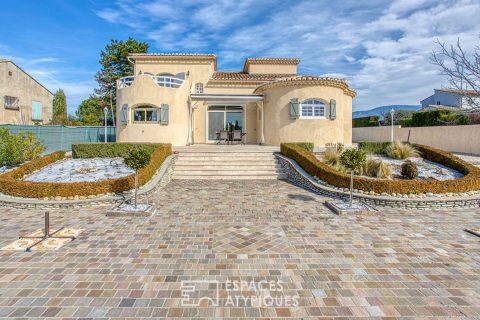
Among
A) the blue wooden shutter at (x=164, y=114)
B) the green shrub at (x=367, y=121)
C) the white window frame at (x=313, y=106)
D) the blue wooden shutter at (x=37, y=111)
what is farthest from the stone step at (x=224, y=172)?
the green shrub at (x=367, y=121)

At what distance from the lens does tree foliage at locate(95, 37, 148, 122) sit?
33688 millimetres

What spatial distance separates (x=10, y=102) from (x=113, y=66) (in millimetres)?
12598

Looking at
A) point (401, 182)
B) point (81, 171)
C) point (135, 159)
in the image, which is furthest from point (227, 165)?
point (401, 182)

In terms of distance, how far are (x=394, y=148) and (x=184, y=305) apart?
14.2 meters

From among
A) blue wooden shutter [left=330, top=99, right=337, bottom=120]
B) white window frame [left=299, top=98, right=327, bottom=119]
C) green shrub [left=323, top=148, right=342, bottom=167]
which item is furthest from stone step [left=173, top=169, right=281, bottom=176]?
blue wooden shutter [left=330, top=99, right=337, bottom=120]

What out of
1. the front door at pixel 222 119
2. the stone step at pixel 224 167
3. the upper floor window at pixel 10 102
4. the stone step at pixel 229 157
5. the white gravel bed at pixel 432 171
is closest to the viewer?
the white gravel bed at pixel 432 171

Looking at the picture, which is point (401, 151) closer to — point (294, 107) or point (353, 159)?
point (294, 107)

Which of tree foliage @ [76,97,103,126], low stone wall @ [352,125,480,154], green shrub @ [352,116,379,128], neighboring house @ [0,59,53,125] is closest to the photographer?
low stone wall @ [352,125,480,154]

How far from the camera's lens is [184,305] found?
324 cm

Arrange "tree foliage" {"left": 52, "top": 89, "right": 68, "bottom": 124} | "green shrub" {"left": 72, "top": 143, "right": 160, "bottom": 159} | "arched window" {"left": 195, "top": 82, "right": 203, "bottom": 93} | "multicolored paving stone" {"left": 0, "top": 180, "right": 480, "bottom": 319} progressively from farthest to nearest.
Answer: "tree foliage" {"left": 52, "top": 89, "right": 68, "bottom": 124} → "arched window" {"left": 195, "top": 82, "right": 203, "bottom": 93} → "green shrub" {"left": 72, "top": 143, "right": 160, "bottom": 159} → "multicolored paving stone" {"left": 0, "top": 180, "right": 480, "bottom": 319}

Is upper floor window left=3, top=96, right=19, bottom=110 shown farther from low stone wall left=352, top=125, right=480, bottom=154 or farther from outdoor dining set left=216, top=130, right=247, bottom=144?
low stone wall left=352, top=125, right=480, bottom=154

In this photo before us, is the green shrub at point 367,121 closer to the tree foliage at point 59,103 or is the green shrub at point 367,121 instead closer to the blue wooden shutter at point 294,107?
the blue wooden shutter at point 294,107

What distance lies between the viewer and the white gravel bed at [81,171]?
32.6 ft

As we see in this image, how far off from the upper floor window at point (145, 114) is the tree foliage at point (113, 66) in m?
20.1
